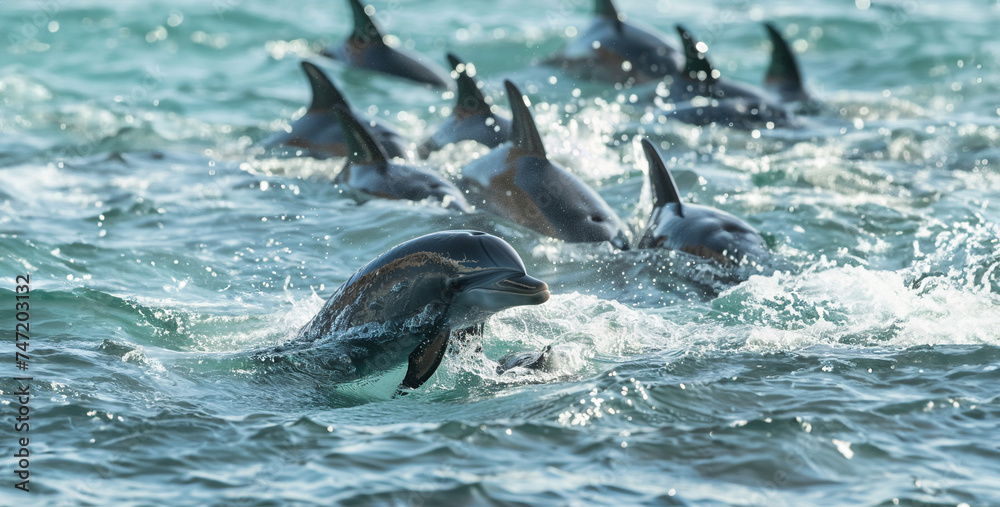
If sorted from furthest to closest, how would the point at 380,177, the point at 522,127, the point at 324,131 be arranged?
the point at 324,131 → the point at 380,177 → the point at 522,127

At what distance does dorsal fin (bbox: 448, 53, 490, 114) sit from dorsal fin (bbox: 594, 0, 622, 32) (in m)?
4.66

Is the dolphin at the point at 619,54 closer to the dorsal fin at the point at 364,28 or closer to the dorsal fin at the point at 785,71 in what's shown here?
the dorsal fin at the point at 785,71

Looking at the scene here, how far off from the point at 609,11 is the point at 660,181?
24.3 ft

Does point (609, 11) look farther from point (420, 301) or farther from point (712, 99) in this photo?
point (420, 301)

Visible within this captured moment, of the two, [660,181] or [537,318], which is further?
[660,181]

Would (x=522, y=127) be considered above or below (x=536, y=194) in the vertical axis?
above

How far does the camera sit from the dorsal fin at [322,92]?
11266 mm

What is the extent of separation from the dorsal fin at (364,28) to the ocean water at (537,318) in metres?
1.00

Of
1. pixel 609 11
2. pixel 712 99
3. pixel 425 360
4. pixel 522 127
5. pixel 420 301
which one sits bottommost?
pixel 425 360

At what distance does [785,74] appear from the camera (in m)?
15.1

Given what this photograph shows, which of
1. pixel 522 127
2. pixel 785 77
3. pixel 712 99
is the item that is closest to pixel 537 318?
pixel 522 127

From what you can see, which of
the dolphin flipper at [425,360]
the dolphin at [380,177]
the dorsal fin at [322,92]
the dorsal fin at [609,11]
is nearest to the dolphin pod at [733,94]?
the dorsal fin at [609,11]

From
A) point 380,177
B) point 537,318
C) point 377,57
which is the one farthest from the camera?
point 377,57

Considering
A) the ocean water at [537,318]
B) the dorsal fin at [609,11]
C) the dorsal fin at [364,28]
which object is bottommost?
the ocean water at [537,318]
